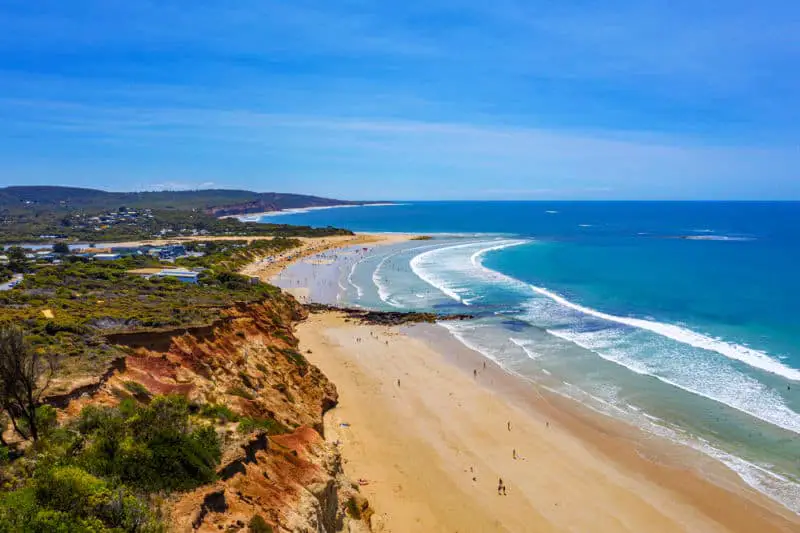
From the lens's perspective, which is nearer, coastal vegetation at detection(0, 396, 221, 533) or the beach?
coastal vegetation at detection(0, 396, 221, 533)

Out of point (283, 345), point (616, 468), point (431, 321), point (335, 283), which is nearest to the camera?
point (616, 468)

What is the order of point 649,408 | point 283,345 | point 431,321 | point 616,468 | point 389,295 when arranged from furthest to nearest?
1. point 389,295
2. point 431,321
3. point 283,345
4. point 649,408
5. point 616,468

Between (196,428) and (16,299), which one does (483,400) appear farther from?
(16,299)

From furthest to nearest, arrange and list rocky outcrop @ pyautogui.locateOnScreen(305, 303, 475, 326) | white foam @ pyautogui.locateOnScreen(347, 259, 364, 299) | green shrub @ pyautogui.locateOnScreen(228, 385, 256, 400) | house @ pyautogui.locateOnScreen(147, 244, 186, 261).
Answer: house @ pyautogui.locateOnScreen(147, 244, 186, 261), white foam @ pyautogui.locateOnScreen(347, 259, 364, 299), rocky outcrop @ pyautogui.locateOnScreen(305, 303, 475, 326), green shrub @ pyautogui.locateOnScreen(228, 385, 256, 400)

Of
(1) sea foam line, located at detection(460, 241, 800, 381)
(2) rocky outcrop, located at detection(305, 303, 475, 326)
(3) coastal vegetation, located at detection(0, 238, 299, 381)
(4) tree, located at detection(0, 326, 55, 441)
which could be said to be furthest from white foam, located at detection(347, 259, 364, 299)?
(4) tree, located at detection(0, 326, 55, 441)

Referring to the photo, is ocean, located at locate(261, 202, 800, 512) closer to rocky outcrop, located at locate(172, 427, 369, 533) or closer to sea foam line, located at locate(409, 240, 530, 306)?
sea foam line, located at locate(409, 240, 530, 306)

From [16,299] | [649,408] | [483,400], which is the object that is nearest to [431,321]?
[483,400]

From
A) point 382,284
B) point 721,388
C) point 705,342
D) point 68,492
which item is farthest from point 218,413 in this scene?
point 382,284
